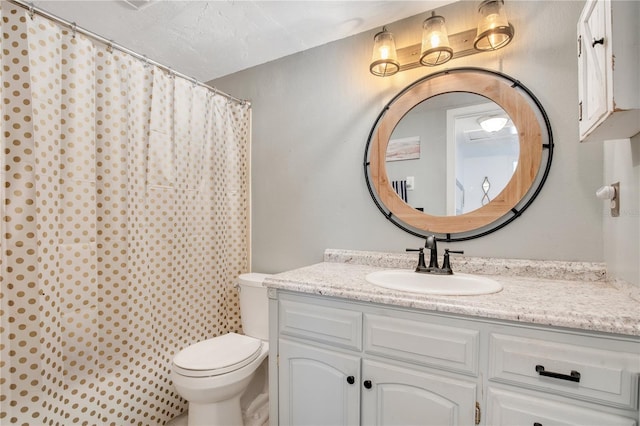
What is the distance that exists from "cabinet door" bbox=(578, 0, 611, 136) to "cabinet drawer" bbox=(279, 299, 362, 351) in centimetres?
104

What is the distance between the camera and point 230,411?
61.1 inches

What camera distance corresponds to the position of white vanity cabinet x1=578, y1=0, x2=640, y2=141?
0.77m

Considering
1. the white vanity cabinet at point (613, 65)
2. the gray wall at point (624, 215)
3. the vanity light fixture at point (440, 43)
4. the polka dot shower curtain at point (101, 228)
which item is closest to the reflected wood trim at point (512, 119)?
the vanity light fixture at point (440, 43)

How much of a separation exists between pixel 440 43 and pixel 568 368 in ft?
4.65

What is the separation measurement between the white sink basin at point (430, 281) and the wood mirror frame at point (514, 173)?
251 mm

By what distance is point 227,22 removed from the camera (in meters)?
1.75

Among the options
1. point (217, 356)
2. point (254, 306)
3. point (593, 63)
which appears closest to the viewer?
point (593, 63)

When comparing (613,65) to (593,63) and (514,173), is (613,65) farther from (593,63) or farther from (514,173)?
(514,173)

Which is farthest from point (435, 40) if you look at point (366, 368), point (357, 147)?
point (366, 368)

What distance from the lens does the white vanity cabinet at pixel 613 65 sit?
77 cm

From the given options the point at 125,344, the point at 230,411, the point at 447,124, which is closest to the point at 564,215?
the point at 447,124

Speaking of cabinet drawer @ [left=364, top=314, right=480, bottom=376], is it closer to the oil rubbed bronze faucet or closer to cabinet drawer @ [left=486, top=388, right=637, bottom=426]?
cabinet drawer @ [left=486, top=388, right=637, bottom=426]

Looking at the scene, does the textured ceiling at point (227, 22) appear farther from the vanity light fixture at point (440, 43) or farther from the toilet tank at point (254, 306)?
the toilet tank at point (254, 306)

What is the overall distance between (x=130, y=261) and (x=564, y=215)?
2.11m
